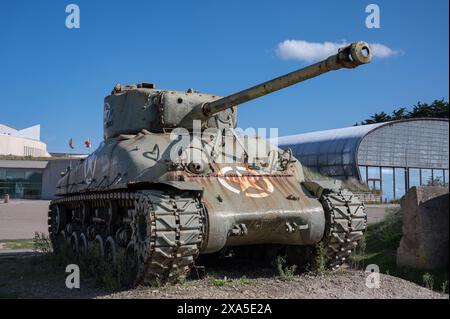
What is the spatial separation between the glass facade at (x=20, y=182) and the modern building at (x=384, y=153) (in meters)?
24.1

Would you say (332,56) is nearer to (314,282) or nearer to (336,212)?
(336,212)

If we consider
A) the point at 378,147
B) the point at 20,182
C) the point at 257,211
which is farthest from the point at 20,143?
the point at 257,211

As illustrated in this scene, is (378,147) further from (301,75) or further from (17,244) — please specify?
(301,75)

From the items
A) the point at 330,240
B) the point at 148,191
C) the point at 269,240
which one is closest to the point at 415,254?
the point at 330,240

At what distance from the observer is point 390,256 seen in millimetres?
12281

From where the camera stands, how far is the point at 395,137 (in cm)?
4197

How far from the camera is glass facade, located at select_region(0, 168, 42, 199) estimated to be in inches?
2024

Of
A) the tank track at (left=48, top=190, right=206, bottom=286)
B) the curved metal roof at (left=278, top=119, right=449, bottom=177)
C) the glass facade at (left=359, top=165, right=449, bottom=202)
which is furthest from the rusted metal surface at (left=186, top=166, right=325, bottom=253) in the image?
the glass facade at (left=359, top=165, right=449, bottom=202)

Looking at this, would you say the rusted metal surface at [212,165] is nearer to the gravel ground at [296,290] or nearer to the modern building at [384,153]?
the gravel ground at [296,290]

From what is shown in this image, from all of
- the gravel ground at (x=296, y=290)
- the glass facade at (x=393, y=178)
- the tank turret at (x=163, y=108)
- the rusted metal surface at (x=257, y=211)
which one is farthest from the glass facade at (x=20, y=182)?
the gravel ground at (x=296, y=290)

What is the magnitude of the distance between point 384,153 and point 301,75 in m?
34.6

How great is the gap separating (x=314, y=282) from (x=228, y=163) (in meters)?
2.46

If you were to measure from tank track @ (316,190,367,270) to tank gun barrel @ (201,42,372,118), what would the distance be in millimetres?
2087
